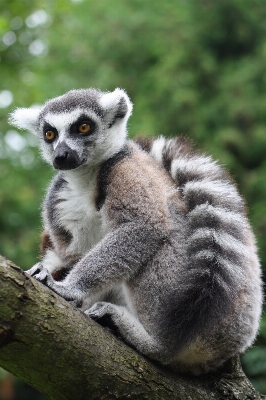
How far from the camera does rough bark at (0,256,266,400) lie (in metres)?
3.47

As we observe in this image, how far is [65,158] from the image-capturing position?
503 centimetres

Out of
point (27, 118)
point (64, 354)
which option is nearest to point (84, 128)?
point (27, 118)

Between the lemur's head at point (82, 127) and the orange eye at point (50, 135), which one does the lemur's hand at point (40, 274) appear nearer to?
the lemur's head at point (82, 127)

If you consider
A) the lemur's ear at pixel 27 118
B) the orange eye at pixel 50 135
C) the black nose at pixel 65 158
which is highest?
the lemur's ear at pixel 27 118

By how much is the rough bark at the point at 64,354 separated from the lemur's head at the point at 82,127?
166 centimetres

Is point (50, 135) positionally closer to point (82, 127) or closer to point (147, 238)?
point (82, 127)

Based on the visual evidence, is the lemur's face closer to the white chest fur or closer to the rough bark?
the white chest fur

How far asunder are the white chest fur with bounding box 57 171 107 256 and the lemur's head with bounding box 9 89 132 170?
0.67 ft

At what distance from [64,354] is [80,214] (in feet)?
5.66

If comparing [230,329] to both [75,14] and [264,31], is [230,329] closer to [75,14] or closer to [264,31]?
[264,31]

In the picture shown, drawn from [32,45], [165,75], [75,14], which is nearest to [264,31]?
[165,75]

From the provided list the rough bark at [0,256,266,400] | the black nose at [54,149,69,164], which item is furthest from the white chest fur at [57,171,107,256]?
the rough bark at [0,256,266,400]

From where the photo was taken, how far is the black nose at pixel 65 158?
16.5 ft

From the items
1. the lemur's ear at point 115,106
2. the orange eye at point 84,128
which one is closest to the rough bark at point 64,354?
the orange eye at point 84,128
